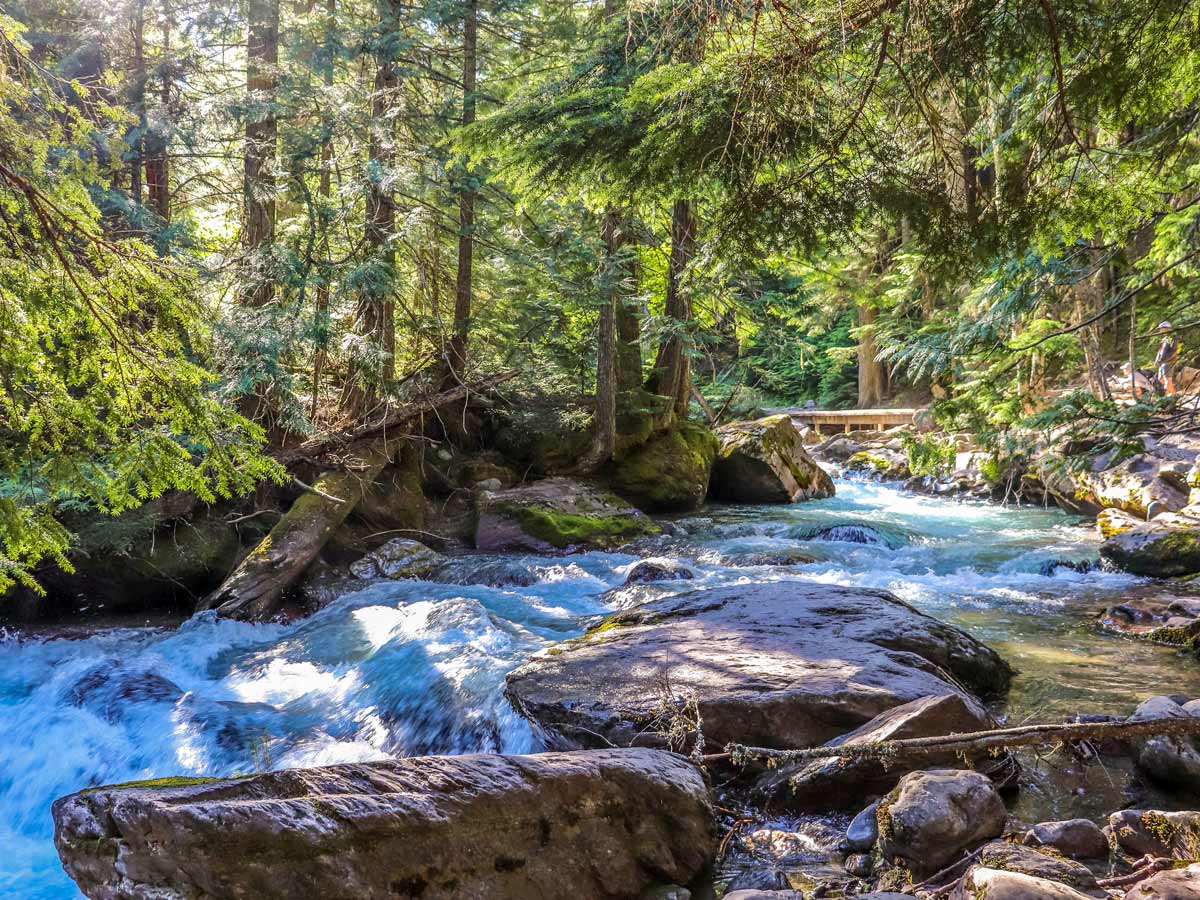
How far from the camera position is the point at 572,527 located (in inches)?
444

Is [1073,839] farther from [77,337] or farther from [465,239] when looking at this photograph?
[465,239]

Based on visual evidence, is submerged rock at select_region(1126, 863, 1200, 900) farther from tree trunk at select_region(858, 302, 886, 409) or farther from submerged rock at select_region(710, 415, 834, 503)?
tree trunk at select_region(858, 302, 886, 409)

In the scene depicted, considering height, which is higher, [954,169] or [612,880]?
[954,169]

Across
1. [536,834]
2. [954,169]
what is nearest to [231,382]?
[536,834]

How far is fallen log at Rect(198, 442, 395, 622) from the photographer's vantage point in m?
8.27

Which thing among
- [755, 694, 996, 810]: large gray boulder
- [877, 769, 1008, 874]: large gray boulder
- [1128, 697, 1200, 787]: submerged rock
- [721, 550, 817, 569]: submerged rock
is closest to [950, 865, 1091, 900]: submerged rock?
[877, 769, 1008, 874]: large gray boulder

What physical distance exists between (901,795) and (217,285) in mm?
9978

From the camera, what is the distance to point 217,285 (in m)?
9.73

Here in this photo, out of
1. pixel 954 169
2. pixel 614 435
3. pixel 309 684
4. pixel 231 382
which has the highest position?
pixel 954 169

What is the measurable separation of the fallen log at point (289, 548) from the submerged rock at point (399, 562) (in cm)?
67

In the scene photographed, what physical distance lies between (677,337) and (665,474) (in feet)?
8.79

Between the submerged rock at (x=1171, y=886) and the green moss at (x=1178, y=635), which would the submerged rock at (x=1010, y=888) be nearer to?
the submerged rock at (x=1171, y=886)

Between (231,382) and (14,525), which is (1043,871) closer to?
(14,525)

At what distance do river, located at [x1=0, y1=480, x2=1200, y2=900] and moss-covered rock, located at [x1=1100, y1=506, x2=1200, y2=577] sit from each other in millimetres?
268
